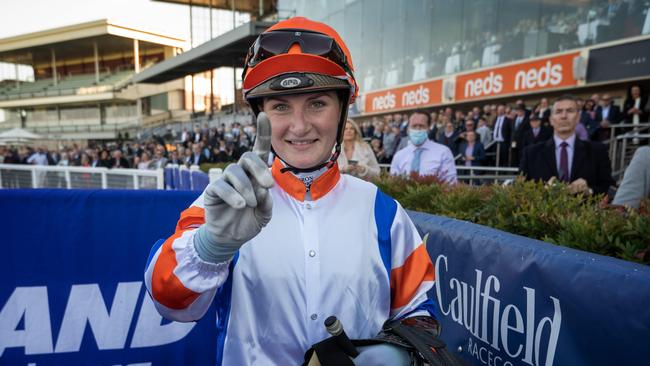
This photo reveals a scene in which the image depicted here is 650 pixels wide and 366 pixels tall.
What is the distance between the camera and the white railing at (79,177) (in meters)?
7.93

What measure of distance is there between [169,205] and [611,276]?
2.56 meters

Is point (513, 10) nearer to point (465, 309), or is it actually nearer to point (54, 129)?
point (465, 309)

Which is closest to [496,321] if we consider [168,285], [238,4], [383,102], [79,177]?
[168,285]

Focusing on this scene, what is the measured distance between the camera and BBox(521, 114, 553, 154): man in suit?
8.95 meters

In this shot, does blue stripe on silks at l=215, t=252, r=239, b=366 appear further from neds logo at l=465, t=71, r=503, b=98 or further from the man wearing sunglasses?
neds logo at l=465, t=71, r=503, b=98

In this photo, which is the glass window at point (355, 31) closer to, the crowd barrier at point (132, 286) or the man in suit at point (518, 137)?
the man in suit at point (518, 137)

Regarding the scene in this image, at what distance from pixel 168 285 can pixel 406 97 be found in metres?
19.3

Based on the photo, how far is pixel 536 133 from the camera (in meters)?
9.13

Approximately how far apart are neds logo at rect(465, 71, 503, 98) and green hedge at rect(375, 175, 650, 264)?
42.3 feet

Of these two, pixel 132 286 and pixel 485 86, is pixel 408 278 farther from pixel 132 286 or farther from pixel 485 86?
pixel 485 86

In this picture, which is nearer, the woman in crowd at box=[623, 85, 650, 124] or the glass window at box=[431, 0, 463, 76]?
the woman in crowd at box=[623, 85, 650, 124]

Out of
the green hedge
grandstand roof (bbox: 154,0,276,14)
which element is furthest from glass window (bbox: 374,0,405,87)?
the green hedge

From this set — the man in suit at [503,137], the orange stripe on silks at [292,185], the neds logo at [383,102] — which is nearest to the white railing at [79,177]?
the orange stripe on silks at [292,185]

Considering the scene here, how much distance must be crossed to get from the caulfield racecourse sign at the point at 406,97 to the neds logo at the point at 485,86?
153 centimetres
